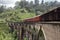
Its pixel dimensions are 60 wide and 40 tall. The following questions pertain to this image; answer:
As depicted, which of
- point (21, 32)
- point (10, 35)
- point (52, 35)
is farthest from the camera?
point (10, 35)

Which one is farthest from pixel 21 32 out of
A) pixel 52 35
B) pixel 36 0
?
pixel 36 0

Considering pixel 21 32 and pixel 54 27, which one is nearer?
pixel 54 27

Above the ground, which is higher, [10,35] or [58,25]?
[58,25]

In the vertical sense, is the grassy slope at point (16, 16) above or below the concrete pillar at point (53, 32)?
below

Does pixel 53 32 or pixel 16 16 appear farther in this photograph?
pixel 16 16

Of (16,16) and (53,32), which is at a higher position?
(53,32)

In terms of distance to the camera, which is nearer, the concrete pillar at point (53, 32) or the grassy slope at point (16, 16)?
the concrete pillar at point (53, 32)

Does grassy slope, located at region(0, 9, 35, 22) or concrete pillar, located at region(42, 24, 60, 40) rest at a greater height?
concrete pillar, located at region(42, 24, 60, 40)

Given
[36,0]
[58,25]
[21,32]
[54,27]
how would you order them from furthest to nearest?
[36,0]
[21,32]
[54,27]
[58,25]

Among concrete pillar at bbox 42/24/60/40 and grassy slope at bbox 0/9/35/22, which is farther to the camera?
grassy slope at bbox 0/9/35/22

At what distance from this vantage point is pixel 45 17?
5445 mm

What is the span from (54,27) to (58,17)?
0.91ft

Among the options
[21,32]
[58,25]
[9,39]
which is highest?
[58,25]

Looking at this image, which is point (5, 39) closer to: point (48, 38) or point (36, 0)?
point (48, 38)
